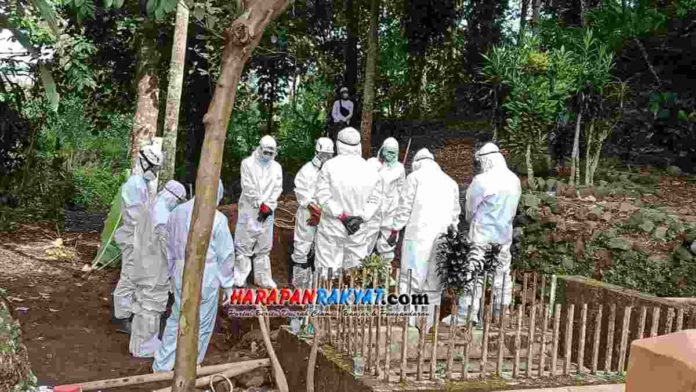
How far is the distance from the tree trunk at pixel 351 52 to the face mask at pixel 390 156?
8163 mm

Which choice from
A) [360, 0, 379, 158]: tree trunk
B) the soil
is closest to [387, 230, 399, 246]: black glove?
the soil

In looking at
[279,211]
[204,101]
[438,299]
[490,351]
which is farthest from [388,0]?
[490,351]

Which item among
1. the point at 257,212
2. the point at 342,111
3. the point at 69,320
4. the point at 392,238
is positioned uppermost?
the point at 342,111

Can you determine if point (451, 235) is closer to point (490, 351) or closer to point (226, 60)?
point (490, 351)

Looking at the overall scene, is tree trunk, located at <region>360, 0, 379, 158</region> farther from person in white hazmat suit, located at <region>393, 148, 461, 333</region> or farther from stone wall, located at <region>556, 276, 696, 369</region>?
stone wall, located at <region>556, 276, 696, 369</region>

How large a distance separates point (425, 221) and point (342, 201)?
3.13 feet

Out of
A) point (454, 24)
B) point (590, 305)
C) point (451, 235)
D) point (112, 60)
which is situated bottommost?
point (590, 305)

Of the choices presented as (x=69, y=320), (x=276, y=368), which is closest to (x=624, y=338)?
(x=276, y=368)

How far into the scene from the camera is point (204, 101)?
14.8 metres

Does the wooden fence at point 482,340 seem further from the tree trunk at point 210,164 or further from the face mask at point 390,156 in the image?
the face mask at point 390,156

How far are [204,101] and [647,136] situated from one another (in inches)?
334

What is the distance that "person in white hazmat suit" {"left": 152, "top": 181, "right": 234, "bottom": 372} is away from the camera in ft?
20.1

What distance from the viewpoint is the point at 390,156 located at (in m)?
8.57

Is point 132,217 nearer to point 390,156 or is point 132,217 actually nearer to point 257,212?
point 257,212
